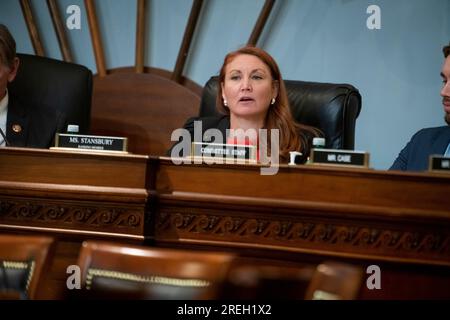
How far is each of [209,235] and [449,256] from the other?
606mm

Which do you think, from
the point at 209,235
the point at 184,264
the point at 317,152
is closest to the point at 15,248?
the point at 184,264

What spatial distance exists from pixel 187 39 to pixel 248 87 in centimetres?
105

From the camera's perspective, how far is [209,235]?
194 cm

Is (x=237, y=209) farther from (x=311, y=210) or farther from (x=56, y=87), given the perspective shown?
(x=56, y=87)

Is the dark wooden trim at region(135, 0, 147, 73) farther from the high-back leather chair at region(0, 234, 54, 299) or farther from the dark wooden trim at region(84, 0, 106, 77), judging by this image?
the high-back leather chair at region(0, 234, 54, 299)

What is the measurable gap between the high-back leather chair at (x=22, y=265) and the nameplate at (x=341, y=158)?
899 mm

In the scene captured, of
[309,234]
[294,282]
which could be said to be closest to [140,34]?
[309,234]

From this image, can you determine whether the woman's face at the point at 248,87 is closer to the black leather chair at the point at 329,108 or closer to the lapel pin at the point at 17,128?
the black leather chair at the point at 329,108

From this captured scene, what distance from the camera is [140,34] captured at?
12.5ft

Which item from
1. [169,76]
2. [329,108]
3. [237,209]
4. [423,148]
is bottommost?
[237,209]

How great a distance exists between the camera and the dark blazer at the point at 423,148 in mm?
2678

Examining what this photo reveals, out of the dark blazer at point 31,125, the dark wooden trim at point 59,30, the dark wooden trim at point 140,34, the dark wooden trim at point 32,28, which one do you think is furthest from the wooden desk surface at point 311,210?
the dark wooden trim at point 32,28

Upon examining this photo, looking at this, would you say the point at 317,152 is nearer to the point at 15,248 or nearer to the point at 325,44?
the point at 15,248

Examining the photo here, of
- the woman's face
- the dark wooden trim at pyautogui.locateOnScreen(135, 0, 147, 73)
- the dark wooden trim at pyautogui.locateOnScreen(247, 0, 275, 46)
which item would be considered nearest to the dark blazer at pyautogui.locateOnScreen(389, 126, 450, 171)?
the woman's face
